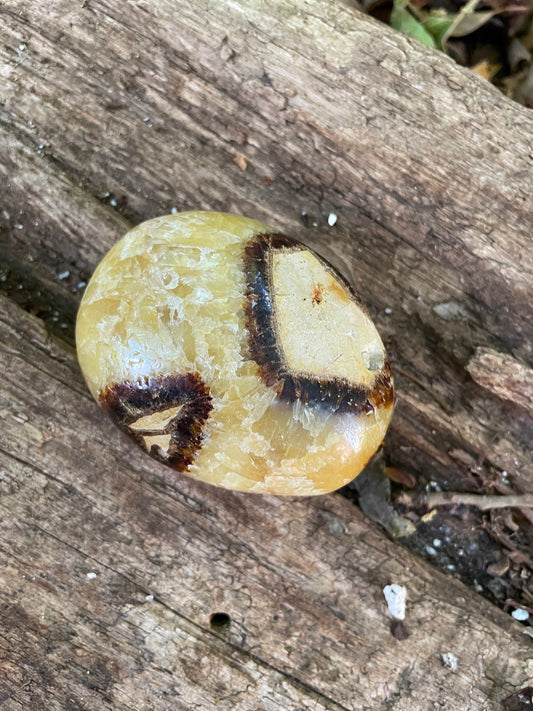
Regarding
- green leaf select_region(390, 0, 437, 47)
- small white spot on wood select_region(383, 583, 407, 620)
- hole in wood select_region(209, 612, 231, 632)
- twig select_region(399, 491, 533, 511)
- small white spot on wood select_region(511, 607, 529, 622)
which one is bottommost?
hole in wood select_region(209, 612, 231, 632)

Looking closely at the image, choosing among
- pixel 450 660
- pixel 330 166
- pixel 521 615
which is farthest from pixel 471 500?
pixel 330 166

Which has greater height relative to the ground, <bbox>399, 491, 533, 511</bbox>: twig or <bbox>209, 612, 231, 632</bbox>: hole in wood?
<bbox>399, 491, 533, 511</bbox>: twig

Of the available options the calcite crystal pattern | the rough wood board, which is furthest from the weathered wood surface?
the calcite crystal pattern

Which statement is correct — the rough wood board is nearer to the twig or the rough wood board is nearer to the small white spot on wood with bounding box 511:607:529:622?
the small white spot on wood with bounding box 511:607:529:622

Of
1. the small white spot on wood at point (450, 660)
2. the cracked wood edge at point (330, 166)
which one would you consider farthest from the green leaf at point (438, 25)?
the small white spot on wood at point (450, 660)

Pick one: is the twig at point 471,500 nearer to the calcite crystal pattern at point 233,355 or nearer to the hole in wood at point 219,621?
the calcite crystal pattern at point 233,355

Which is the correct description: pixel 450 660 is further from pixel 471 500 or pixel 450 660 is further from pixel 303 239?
pixel 303 239

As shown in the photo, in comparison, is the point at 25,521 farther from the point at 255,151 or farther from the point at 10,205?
the point at 255,151
